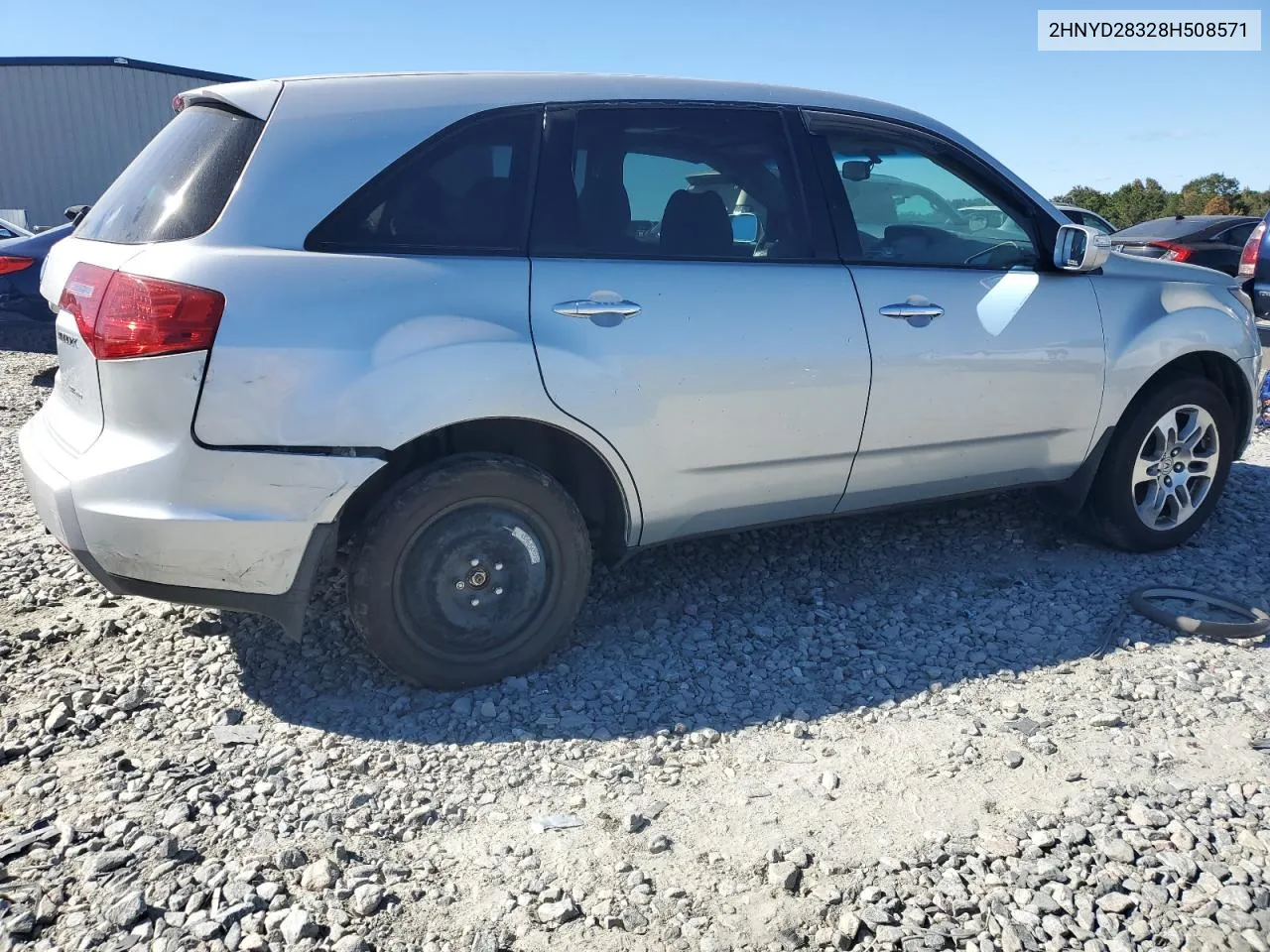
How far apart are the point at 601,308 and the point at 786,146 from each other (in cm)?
105

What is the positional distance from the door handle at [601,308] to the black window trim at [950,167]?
924 millimetres

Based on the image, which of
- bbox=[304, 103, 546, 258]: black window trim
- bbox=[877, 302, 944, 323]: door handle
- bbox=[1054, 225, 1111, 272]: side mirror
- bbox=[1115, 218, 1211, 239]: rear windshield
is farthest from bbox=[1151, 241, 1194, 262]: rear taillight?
bbox=[304, 103, 546, 258]: black window trim

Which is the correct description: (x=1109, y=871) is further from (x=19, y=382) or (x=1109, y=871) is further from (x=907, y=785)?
(x=19, y=382)

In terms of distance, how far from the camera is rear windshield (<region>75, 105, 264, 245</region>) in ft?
9.59

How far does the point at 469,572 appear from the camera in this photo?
10.7 feet

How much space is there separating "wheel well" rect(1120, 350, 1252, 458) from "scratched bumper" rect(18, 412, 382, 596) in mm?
3341

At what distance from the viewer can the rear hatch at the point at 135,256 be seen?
9.07ft

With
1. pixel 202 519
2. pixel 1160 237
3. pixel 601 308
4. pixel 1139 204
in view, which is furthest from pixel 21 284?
pixel 1139 204

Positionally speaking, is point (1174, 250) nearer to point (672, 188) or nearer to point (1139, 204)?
point (672, 188)

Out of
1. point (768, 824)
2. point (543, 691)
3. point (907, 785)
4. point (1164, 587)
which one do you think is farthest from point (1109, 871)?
point (1164, 587)

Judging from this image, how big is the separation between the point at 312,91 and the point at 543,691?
2.00 meters

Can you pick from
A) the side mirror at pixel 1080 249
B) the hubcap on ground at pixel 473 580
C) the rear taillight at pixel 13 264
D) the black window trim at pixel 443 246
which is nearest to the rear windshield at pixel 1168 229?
the side mirror at pixel 1080 249

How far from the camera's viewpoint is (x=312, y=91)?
304 centimetres

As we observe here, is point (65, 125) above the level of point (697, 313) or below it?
above
